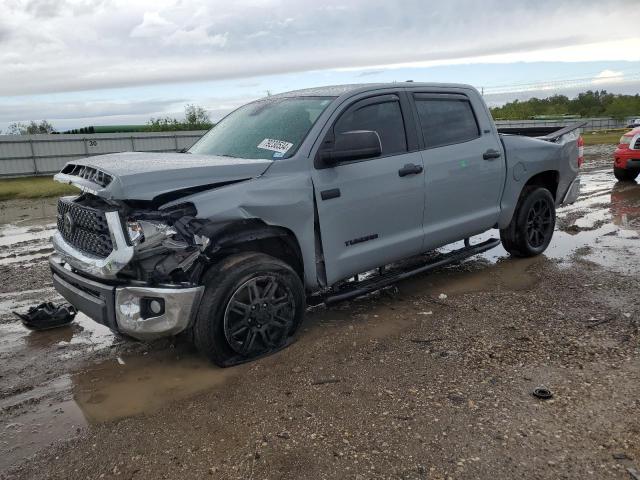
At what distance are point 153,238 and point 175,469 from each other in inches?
56.1

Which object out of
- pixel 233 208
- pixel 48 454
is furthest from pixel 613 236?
pixel 48 454

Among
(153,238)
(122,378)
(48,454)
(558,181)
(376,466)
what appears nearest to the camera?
(376,466)

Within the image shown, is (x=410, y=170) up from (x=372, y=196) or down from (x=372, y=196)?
up

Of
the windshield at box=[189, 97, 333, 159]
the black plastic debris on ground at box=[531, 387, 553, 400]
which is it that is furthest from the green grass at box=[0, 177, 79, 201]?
the black plastic debris on ground at box=[531, 387, 553, 400]

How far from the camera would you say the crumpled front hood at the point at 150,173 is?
3465mm

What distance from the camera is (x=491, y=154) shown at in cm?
561

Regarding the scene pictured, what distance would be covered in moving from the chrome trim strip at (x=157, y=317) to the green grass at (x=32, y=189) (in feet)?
38.2

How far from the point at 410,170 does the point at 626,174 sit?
9.71 metres

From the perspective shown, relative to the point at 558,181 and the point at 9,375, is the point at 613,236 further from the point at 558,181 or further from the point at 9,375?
the point at 9,375

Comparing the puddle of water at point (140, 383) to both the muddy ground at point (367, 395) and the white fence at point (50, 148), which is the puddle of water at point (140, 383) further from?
the white fence at point (50, 148)

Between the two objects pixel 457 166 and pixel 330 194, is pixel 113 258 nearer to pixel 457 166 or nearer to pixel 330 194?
pixel 330 194

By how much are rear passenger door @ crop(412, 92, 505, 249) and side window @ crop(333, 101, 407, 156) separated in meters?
0.26

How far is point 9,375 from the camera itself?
3.96 meters

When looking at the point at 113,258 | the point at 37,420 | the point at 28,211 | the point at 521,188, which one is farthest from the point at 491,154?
the point at 28,211
